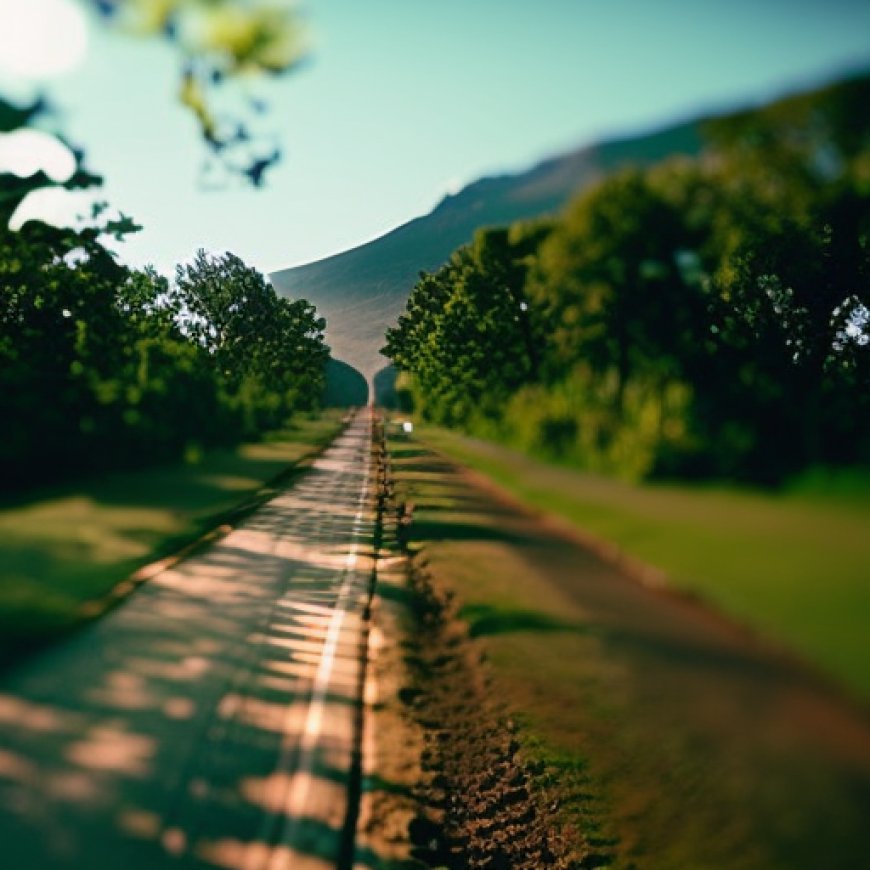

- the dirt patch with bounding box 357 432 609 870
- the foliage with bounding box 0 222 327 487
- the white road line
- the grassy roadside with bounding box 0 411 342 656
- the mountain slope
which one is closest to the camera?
the mountain slope

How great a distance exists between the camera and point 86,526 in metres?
3.82

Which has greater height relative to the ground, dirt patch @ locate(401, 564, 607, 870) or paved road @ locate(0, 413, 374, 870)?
paved road @ locate(0, 413, 374, 870)

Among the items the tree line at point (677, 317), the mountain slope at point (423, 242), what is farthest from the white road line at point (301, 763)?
the tree line at point (677, 317)

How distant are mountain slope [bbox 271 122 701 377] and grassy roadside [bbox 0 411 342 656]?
80.5 inches

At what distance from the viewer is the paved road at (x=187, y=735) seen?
8.25 meters

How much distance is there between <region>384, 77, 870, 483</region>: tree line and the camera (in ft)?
7.54

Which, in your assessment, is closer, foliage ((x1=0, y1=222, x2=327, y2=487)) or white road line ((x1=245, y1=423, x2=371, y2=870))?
foliage ((x1=0, y1=222, x2=327, y2=487))

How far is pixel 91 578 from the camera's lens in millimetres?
4234

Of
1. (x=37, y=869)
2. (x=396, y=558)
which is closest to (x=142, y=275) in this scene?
(x=396, y=558)

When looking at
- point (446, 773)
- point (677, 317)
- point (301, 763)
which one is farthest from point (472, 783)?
point (677, 317)

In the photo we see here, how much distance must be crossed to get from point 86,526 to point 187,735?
7872 millimetres

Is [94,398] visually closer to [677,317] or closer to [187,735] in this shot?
[677,317]

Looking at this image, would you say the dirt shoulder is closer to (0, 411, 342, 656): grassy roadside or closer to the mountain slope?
the mountain slope

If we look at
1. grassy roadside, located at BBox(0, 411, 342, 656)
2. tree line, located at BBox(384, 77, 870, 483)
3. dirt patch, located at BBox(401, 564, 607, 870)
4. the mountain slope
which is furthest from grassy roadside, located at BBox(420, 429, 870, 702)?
dirt patch, located at BBox(401, 564, 607, 870)
